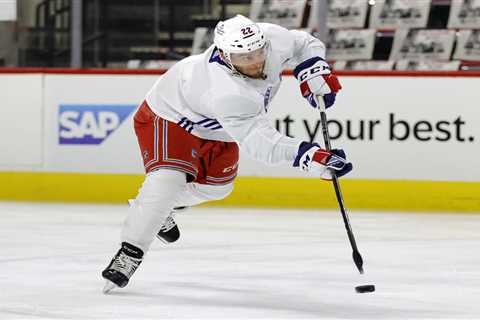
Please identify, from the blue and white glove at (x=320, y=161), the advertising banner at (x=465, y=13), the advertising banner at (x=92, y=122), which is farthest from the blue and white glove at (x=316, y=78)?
the advertising banner at (x=465, y=13)

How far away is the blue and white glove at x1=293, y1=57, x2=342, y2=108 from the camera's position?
4.30 m

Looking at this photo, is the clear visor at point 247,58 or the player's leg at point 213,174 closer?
the clear visor at point 247,58

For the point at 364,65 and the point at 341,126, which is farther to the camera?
the point at 364,65

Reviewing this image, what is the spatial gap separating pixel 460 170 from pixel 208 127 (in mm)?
3246

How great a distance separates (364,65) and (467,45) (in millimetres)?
686

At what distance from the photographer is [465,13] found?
791cm

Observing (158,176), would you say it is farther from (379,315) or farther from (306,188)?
(306,188)

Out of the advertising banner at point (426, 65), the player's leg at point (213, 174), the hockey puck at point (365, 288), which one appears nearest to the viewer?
the hockey puck at point (365, 288)

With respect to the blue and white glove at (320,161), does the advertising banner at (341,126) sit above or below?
below

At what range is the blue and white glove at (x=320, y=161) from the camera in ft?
11.9

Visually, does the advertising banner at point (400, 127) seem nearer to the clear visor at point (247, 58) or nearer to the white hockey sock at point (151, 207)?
the white hockey sock at point (151, 207)

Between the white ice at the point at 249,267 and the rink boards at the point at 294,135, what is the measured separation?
0.28 metres

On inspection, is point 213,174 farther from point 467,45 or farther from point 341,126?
point 467,45

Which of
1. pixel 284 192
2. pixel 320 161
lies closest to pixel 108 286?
pixel 320 161
